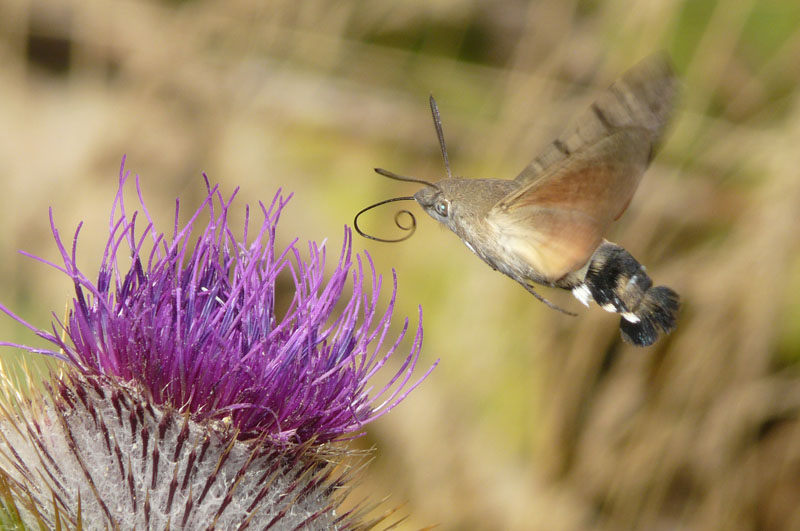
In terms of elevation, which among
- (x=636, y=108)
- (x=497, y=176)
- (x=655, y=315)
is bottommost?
(x=655, y=315)

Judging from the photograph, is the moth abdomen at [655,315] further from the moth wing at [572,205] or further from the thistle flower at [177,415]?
the thistle flower at [177,415]

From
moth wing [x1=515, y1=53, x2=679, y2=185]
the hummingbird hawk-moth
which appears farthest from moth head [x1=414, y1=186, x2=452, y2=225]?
moth wing [x1=515, y1=53, x2=679, y2=185]

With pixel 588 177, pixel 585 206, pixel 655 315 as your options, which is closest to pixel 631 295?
pixel 655 315

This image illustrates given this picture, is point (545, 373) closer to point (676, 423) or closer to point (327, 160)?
point (676, 423)

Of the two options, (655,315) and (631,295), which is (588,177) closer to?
(631,295)

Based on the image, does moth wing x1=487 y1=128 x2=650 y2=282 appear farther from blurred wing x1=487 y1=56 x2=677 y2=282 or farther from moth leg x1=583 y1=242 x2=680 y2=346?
moth leg x1=583 y1=242 x2=680 y2=346

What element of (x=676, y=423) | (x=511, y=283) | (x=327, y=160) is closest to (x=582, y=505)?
(x=676, y=423)
